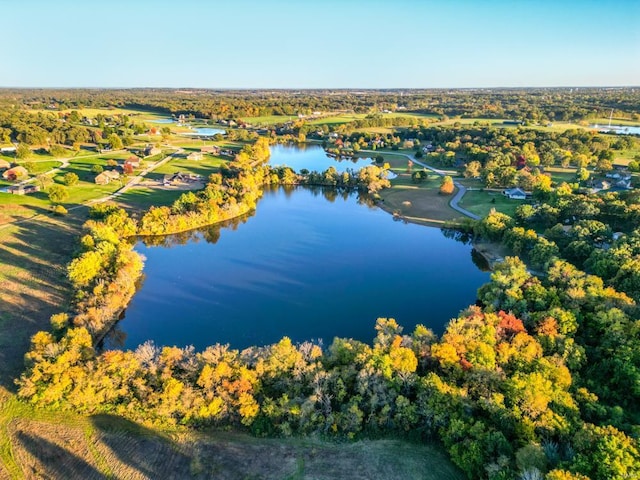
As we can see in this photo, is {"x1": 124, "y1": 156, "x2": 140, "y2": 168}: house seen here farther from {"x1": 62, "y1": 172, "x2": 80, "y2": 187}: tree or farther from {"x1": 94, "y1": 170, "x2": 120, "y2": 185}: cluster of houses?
{"x1": 62, "y1": 172, "x2": 80, "y2": 187}: tree

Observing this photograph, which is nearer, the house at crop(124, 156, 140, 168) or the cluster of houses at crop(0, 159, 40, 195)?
the cluster of houses at crop(0, 159, 40, 195)

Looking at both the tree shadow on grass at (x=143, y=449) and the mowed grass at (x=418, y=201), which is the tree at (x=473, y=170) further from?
the tree shadow on grass at (x=143, y=449)

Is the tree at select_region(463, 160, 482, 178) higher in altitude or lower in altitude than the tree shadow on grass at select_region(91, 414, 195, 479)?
higher

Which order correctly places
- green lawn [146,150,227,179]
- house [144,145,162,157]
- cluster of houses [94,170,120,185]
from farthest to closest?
1. house [144,145,162,157]
2. green lawn [146,150,227,179]
3. cluster of houses [94,170,120,185]

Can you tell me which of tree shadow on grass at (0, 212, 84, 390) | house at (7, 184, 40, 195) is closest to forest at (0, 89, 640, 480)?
tree shadow on grass at (0, 212, 84, 390)

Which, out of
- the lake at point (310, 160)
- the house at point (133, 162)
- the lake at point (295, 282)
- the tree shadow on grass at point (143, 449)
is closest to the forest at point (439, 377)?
the tree shadow on grass at point (143, 449)

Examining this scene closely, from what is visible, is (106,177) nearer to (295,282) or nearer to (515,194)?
(295,282)

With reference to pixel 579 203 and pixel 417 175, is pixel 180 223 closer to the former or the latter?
pixel 417 175

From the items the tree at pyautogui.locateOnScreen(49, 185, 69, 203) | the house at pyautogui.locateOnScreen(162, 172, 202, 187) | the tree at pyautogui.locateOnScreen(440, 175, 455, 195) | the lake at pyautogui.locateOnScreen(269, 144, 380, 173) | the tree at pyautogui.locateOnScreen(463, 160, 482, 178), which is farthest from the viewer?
the lake at pyautogui.locateOnScreen(269, 144, 380, 173)
